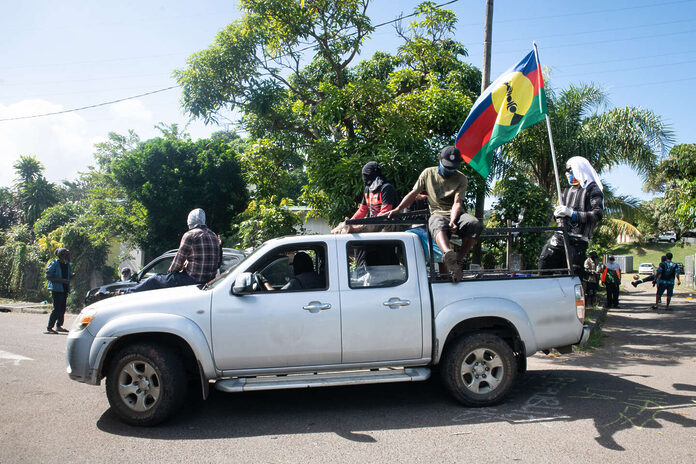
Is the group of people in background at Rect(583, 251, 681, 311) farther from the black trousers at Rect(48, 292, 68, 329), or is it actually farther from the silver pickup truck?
the black trousers at Rect(48, 292, 68, 329)

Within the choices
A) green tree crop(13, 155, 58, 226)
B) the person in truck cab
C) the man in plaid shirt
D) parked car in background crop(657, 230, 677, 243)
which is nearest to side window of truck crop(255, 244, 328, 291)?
the man in plaid shirt

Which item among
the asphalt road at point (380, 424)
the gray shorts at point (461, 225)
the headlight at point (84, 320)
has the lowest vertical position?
the asphalt road at point (380, 424)

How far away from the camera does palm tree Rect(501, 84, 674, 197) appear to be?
1485 cm

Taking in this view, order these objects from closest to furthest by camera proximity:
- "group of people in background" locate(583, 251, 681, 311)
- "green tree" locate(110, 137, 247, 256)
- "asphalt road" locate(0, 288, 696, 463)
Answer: "asphalt road" locate(0, 288, 696, 463), "group of people in background" locate(583, 251, 681, 311), "green tree" locate(110, 137, 247, 256)

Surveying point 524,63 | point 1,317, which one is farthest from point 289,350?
point 1,317

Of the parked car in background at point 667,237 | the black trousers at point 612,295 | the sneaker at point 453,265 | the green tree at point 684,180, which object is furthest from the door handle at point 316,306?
the parked car in background at point 667,237

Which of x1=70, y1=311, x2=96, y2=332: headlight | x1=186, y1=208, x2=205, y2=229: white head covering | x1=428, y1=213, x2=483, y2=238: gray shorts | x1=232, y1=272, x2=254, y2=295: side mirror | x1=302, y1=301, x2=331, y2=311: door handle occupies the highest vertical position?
x1=186, y1=208, x2=205, y2=229: white head covering

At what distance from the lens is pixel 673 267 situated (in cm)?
1480

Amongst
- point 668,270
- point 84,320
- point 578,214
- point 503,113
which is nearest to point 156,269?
point 84,320

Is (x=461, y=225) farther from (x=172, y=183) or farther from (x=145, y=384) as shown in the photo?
(x=172, y=183)

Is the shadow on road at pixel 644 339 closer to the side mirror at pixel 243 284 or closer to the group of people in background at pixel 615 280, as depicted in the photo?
the group of people in background at pixel 615 280

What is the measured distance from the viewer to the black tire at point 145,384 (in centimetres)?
475

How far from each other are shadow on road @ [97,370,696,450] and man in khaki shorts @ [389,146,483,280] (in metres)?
1.58

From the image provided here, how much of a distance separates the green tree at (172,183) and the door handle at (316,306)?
1351cm
